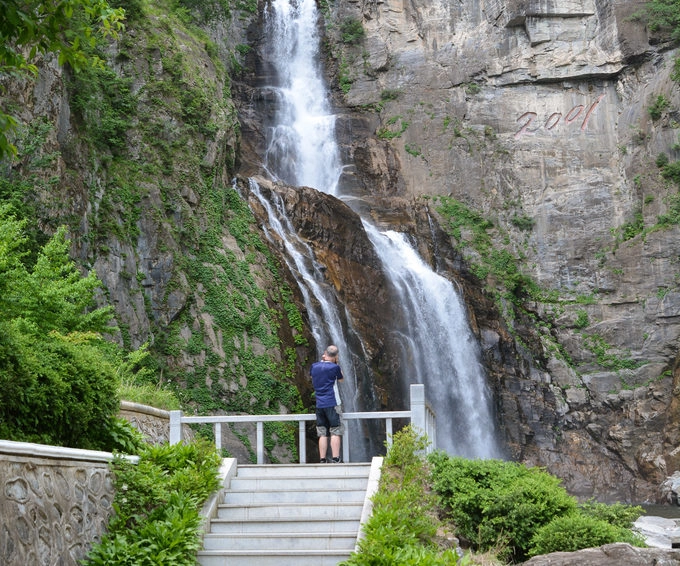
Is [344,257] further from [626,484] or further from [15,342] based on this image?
[15,342]

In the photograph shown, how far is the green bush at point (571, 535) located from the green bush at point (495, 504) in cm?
29

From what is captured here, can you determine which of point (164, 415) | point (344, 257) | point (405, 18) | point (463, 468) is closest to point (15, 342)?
point (463, 468)

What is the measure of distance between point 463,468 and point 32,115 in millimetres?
13774

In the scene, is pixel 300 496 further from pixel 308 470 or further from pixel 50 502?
pixel 50 502

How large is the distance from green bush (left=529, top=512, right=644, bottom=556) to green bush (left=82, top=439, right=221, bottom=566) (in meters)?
4.38

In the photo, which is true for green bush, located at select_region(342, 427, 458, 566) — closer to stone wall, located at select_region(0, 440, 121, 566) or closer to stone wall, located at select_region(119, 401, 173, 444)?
stone wall, located at select_region(0, 440, 121, 566)

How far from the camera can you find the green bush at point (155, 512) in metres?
8.21

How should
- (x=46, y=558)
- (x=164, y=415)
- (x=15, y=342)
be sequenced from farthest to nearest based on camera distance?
(x=164, y=415) → (x=15, y=342) → (x=46, y=558)

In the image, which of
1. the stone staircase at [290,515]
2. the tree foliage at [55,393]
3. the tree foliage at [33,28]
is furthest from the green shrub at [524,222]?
the tree foliage at [33,28]

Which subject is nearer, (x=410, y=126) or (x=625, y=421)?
(x=625, y=421)

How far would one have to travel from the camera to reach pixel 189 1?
31500 mm

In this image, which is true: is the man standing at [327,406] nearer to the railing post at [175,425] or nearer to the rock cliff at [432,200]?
the railing post at [175,425]

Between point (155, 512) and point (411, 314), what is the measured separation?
62.1 feet

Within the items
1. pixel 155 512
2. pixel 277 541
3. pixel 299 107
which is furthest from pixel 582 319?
pixel 155 512
